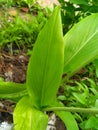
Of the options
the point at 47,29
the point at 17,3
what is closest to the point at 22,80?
the point at 47,29

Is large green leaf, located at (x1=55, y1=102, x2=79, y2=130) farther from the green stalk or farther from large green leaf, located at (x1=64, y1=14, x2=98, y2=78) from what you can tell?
large green leaf, located at (x1=64, y1=14, x2=98, y2=78)

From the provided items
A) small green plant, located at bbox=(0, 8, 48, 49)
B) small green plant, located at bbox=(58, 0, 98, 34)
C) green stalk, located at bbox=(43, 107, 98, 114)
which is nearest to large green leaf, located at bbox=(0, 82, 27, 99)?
green stalk, located at bbox=(43, 107, 98, 114)

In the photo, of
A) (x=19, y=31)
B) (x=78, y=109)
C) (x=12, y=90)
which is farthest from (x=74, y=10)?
(x=78, y=109)

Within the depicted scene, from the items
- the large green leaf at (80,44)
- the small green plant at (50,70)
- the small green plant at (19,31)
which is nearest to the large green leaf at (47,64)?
the small green plant at (50,70)

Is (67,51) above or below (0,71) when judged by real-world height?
above

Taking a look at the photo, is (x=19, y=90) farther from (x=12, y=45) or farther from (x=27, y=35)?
(x=27, y=35)

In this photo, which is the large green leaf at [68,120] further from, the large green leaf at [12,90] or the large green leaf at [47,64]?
the large green leaf at [12,90]
